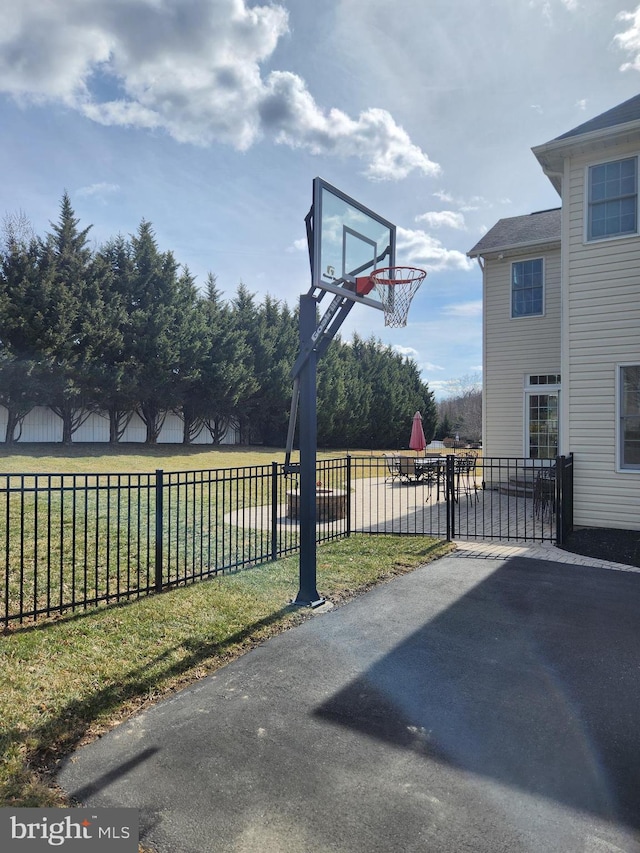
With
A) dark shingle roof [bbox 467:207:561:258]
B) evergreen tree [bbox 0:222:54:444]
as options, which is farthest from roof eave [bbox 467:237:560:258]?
evergreen tree [bbox 0:222:54:444]

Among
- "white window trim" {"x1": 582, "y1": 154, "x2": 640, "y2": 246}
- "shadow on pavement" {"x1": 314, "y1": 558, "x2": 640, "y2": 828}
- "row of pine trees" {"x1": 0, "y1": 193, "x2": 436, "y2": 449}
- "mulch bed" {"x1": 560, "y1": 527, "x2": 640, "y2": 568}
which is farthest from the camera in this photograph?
"row of pine trees" {"x1": 0, "y1": 193, "x2": 436, "y2": 449}

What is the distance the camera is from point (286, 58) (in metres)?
9.21

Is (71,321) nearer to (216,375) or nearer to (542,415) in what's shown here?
(216,375)

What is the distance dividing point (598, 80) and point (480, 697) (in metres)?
11.1

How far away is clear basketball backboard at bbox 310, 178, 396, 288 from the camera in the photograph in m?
5.22

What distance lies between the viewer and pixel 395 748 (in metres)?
2.83

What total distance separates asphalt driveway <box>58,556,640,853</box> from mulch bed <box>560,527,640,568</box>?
3047 millimetres

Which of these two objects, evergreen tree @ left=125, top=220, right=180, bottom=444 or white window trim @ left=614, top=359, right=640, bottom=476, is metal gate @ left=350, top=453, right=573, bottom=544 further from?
evergreen tree @ left=125, top=220, right=180, bottom=444

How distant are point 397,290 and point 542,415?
8.63 meters

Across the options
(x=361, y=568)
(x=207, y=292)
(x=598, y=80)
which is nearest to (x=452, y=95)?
(x=598, y=80)

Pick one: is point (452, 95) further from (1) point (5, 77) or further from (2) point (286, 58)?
(1) point (5, 77)

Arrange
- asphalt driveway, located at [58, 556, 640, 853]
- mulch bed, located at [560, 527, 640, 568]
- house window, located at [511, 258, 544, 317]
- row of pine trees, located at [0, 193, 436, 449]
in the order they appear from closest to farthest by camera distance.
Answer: asphalt driveway, located at [58, 556, 640, 853] → mulch bed, located at [560, 527, 640, 568] → house window, located at [511, 258, 544, 317] → row of pine trees, located at [0, 193, 436, 449]

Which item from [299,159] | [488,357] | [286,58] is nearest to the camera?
[286,58]

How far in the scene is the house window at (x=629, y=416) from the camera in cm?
874
